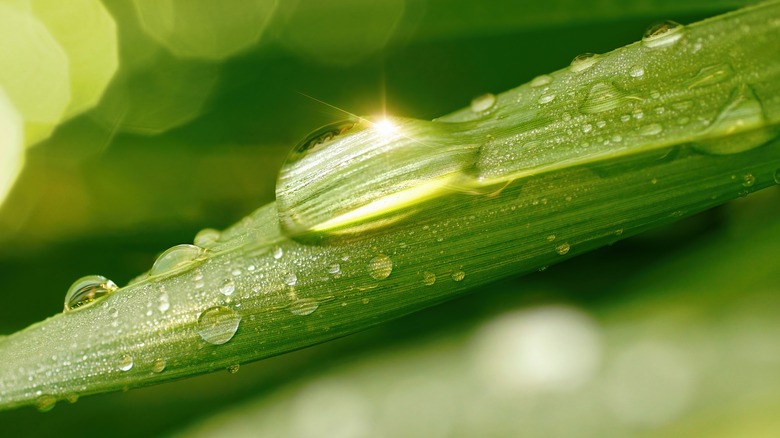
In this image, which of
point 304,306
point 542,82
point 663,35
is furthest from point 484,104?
point 304,306

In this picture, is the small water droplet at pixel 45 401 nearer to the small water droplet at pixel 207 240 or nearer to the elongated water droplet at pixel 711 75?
the small water droplet at pixel 207 240

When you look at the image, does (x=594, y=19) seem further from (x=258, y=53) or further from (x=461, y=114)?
(x=258, y=53)

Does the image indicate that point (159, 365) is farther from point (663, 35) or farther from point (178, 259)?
point (663, 35)

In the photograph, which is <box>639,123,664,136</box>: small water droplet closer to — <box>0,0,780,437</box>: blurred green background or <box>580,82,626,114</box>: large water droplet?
<box>580,82,626,114</box>: large water droplet

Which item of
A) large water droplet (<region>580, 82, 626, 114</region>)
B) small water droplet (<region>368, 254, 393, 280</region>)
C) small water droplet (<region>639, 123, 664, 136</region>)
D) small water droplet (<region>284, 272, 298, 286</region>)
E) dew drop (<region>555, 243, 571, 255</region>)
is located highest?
large water droplet (<region>580, 82, 626, 114</region>)

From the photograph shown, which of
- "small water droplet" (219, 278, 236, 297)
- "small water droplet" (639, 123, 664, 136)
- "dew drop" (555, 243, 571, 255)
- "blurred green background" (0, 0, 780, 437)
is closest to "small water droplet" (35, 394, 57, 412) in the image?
"small water droplet" (219, 278, 236, 297)

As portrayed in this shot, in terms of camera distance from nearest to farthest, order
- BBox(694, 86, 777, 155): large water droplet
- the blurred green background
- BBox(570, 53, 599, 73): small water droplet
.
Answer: BBox(694, 86, 777, 155): large water droplet
BBox(570, 53, 599, 73): small water droplet
the blurred green background
